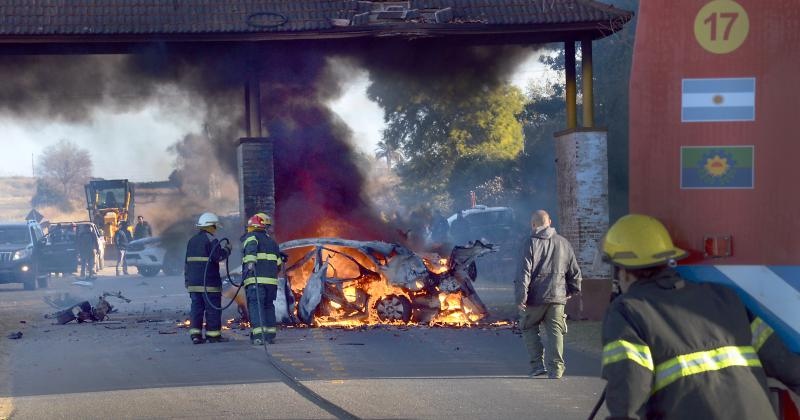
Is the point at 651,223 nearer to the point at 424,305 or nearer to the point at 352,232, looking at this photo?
the point at 424,305

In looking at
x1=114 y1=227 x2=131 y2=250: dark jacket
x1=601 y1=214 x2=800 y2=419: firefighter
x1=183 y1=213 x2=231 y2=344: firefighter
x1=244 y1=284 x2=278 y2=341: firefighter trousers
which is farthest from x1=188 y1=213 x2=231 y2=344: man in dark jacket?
x1=114 y1=227 x2=131 y2=250: dark jacket

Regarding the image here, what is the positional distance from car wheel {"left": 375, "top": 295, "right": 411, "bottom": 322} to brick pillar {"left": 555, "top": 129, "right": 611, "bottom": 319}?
2.50 m

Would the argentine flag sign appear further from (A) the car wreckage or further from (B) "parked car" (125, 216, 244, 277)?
(B) "parked car" (125, 216, 244, 277)

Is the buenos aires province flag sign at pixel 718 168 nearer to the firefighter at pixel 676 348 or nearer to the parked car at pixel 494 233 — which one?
the firefighter at pixel 676 348

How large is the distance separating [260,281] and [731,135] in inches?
401

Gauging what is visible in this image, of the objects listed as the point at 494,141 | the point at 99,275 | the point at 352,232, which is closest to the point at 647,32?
the point at 352,232

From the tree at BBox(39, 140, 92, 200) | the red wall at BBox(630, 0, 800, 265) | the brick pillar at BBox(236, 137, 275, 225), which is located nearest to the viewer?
the red wall at BBox(630, 0, 800, 265)

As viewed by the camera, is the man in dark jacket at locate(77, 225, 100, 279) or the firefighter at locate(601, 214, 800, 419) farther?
the man in dark jacket at locate(77, 225, 100, 279)

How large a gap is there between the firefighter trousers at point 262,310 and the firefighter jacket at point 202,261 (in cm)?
58

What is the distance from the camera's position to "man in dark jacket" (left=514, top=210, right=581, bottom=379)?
33.6ft

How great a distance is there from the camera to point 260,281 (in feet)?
44.9

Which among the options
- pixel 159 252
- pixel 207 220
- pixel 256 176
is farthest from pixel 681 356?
pixel 159 252

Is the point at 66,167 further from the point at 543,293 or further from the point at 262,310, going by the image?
the point at 543,293

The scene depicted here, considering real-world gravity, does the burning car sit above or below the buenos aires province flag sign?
below
